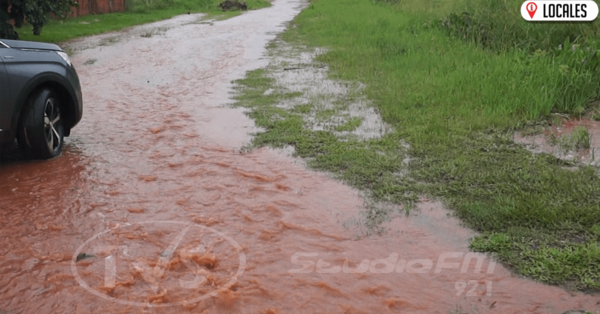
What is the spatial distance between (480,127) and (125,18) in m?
20.0

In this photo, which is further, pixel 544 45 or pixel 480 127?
pixel 544 45

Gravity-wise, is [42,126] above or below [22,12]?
below

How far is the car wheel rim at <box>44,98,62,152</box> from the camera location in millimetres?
5598

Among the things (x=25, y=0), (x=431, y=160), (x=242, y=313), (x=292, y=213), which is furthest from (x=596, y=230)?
(x=25, y=0)

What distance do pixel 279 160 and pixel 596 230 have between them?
3.00m

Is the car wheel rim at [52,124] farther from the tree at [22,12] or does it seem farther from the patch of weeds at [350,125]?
the tree at [22,12]

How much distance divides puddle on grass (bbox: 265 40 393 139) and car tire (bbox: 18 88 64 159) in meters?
2.89

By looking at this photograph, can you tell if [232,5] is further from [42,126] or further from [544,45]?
[42,126]

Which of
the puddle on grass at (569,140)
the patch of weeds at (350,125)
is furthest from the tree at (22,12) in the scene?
the puddle on grass at (569,140)

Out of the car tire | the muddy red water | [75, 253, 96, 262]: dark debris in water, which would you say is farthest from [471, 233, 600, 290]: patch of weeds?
the car tire

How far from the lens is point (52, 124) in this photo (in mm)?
5719

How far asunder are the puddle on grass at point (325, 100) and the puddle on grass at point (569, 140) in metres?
1.66

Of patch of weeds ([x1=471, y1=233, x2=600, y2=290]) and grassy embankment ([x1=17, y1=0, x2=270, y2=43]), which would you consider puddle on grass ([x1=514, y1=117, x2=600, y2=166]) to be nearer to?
patch of weeds ([x1=471, y1=233, x2=600, y2=290])

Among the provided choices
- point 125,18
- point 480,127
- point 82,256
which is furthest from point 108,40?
point 82,256
